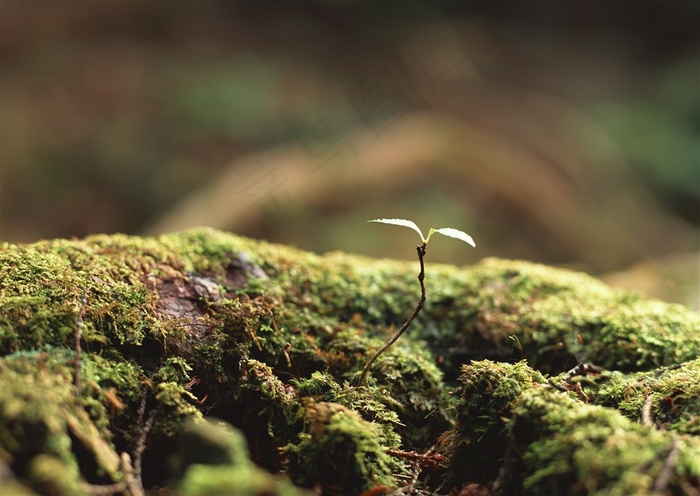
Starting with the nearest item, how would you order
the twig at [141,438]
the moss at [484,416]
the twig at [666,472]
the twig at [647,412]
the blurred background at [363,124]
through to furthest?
the twig at [666,472]
the twig at [141,438]
the twig at [647,412]
the moss at [484,416]
the blurred background at [363,124]

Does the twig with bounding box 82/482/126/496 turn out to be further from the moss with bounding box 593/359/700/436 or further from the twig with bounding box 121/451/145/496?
the moss with bounding box 593/359/700/436

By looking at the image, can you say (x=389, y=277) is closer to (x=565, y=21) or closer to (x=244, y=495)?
(x=244, y=495)

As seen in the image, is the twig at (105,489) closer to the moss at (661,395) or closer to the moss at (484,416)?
the moss at (484,416)

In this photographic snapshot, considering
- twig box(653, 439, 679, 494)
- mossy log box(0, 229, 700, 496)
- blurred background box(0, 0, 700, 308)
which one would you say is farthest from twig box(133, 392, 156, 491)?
blurred background box(0, 0, 700, 308)

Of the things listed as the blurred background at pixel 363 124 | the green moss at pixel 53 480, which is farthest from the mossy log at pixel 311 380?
the blurred background at pixel 363 124

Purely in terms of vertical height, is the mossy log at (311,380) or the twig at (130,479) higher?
the mossy log at (311,380)

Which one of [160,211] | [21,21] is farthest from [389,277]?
[21,21]
